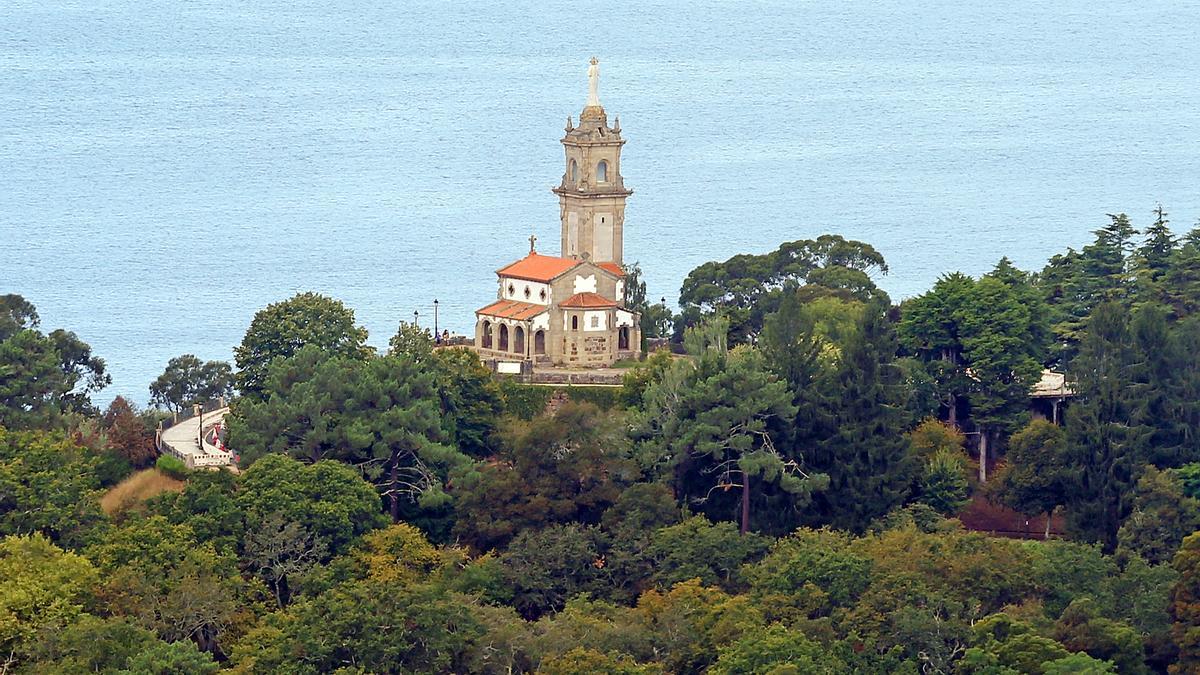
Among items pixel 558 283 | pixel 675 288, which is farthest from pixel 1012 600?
pixel 675 288

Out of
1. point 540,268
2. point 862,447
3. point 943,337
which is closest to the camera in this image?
point 862,447

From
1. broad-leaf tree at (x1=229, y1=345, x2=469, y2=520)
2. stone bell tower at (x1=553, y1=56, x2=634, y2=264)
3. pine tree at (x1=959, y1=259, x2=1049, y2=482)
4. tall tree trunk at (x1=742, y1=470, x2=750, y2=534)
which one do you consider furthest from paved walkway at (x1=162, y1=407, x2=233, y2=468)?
pine tree at (x1=959, y1=259, x2=1049, y2=482)

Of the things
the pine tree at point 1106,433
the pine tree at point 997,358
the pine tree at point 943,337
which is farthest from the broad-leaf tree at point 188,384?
the pine tree at point 1106,433

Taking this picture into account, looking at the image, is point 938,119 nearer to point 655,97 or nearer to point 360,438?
point 655,97

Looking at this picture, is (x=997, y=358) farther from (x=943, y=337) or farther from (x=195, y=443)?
(x=195, y=443)

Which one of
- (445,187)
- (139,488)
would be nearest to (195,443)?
(139,488)

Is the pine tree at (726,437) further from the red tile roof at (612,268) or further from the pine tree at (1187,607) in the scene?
the red tile roof at (612,268)
